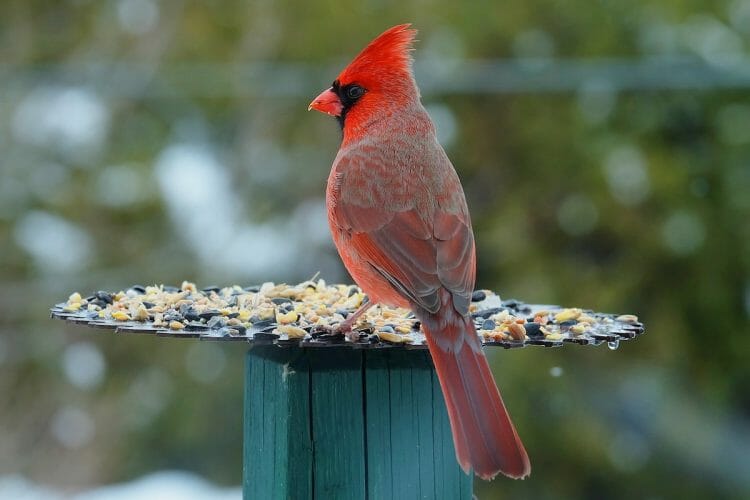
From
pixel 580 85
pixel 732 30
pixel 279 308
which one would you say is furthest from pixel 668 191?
pixel 279 308

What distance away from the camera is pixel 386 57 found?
3264mm

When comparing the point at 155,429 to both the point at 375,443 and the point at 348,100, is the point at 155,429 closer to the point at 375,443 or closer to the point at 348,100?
the point at 348,100

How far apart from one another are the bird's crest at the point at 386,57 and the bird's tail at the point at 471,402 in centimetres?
96

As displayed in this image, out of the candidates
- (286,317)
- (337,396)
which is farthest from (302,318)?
(337,396)

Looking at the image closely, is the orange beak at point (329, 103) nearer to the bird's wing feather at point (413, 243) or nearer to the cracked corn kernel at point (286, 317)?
the bird's wing feather at point (413, 243)

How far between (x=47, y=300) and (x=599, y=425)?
3277 millimetres

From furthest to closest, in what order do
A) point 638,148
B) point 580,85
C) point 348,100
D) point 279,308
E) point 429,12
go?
point 429,12, point 638,148, point 580,85, point 348,100, point 279,308

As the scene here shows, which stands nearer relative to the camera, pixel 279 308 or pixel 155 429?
pixel 279 308

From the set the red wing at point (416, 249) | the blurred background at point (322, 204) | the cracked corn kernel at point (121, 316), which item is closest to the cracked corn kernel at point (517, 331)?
the red wing at point (416, 249)

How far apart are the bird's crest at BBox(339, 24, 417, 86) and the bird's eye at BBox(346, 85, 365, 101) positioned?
0.03 m

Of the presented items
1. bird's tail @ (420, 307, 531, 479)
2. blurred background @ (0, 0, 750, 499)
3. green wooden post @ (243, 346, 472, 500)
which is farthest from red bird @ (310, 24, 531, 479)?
blurred background @ (0, 0, 750, 499)

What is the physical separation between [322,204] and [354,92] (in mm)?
3331

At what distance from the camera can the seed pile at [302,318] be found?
8.00 ft

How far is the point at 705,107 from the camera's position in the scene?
6.09m
